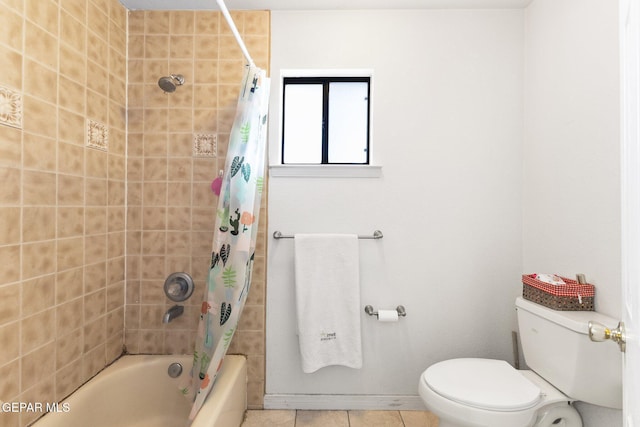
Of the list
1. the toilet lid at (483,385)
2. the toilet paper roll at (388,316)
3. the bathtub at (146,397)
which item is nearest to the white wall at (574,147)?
the toilet lid at (483,385)

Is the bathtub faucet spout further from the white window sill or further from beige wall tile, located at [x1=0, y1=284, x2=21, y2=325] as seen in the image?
the white window sill

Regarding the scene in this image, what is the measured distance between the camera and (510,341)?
5.91ft

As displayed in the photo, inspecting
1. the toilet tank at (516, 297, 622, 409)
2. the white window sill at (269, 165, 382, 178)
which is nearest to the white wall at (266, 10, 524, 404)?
the white window sill at (269, 165, 382, 178)

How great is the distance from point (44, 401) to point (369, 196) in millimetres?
1648

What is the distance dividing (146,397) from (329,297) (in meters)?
1.05

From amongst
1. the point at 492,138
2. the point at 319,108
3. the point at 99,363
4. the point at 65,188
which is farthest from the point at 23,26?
the point at 492,138

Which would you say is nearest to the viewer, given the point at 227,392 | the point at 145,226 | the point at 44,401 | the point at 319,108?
the point at 44,401

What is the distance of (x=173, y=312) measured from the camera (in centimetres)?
165

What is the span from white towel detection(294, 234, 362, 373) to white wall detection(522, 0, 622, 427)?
96cm

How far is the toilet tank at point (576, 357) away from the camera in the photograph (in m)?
1.20

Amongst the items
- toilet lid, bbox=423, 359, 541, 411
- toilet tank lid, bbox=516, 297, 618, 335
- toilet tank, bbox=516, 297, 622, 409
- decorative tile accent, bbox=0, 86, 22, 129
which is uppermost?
decorative tile accent, bbox=0, 86, 22, 129

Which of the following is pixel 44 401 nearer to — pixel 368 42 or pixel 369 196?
pixel 369 196

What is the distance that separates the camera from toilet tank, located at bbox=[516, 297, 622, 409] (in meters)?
1.20

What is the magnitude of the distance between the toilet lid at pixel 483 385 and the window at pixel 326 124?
115 centimetres
